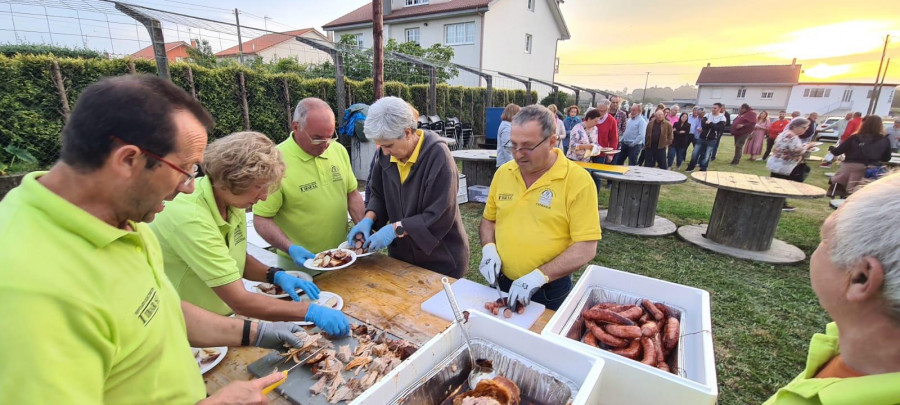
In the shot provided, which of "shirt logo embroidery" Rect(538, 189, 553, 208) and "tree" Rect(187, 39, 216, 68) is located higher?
"tree" Rect(187, 39, 216, 68)

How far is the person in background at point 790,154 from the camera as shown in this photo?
6684 millimetres

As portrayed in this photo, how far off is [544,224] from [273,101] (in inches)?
323

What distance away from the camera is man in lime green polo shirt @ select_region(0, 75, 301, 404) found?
2.34 ft

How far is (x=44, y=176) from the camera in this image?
85 cm

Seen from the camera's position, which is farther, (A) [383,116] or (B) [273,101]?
(B) [273,101]

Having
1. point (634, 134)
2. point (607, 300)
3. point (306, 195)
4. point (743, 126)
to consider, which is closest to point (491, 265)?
point (607, 300)

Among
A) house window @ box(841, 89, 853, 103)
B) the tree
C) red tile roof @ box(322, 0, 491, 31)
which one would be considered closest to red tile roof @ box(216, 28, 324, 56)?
the tree

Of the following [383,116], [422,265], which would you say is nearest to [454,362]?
[422,265]

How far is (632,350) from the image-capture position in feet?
4.69

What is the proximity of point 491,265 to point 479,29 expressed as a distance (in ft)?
68.7

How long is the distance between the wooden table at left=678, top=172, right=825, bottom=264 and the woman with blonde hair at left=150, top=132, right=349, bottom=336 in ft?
19.3

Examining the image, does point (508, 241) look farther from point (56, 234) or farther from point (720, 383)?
point (720, 383)

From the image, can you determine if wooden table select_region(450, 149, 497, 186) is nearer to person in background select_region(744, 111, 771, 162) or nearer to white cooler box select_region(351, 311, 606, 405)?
white cooler box select_region(351, 311, 606, 405)

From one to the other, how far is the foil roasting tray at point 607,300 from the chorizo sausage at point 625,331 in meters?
0.14
